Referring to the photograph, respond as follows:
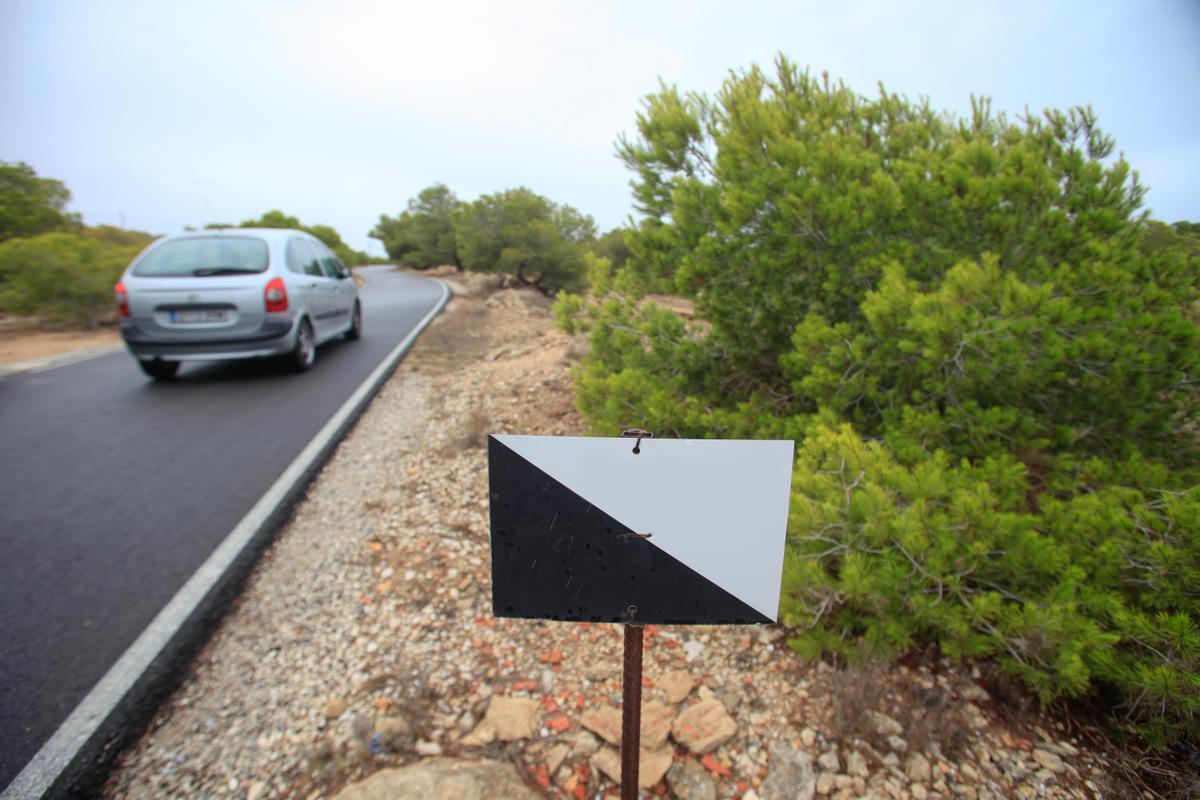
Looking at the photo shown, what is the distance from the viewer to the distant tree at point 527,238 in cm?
1906

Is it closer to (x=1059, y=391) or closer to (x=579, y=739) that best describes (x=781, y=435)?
(x=1059, y=391)

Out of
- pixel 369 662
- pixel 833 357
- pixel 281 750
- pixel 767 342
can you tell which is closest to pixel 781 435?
pixel 833 357

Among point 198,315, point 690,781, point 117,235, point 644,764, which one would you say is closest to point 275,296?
point 198,315

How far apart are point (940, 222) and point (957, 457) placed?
1403 millimetres

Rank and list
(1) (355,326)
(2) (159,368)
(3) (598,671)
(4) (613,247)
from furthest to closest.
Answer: (4) (613,247), (1) (355,326), (2) (159,368), (3) (598,671)

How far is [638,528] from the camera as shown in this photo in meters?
1.34

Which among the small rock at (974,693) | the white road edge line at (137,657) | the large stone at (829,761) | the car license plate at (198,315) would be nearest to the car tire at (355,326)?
the car license plate at (198,315)

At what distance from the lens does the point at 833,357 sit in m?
3.09

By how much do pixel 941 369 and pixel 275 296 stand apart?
6.52m

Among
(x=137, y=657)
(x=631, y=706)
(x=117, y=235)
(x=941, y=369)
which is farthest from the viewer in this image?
(x=117, y=235)

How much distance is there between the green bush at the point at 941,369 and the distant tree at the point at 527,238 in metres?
15.1

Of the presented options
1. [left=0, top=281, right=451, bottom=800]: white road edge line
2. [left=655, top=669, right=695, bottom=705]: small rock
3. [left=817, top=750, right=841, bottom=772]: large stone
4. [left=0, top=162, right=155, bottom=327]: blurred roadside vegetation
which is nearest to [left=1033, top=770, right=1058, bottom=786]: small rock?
[left=817, top=750, right=841, bottom=772]: large stone

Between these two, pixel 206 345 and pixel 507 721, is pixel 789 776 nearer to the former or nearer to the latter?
pixel 507 721

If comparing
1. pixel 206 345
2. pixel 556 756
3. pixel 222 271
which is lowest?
pixel 556 756
